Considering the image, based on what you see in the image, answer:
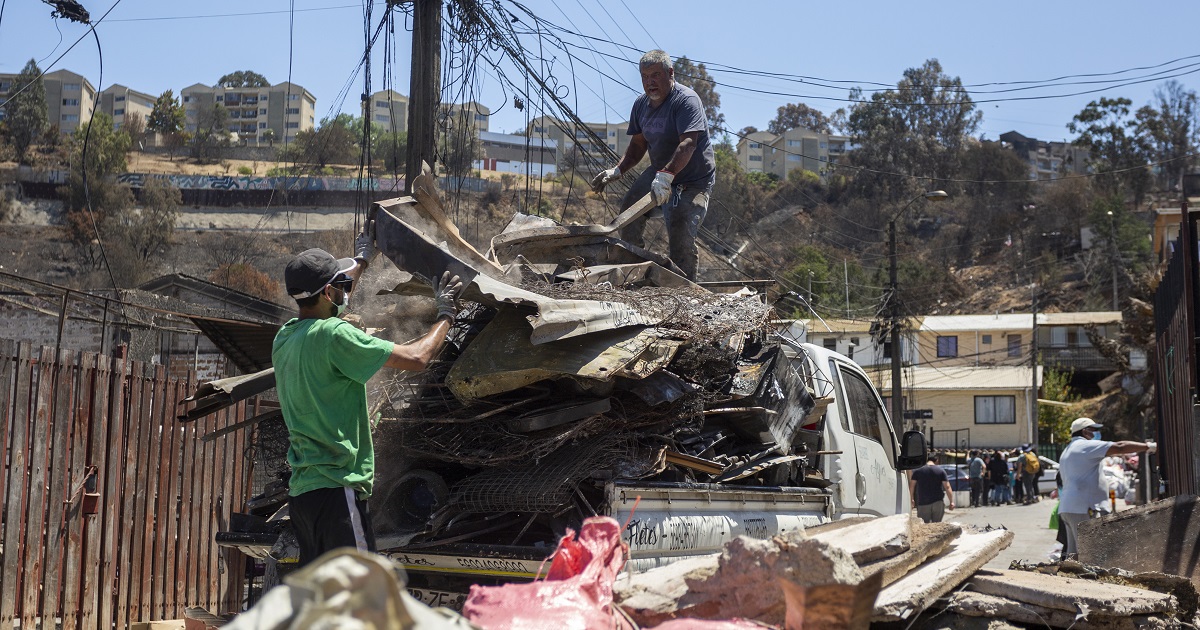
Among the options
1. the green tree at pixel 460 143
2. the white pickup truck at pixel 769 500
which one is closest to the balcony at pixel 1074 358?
the green tree at pixel 460 143

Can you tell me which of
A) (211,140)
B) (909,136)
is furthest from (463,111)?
(909,136)

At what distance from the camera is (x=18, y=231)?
56969mm

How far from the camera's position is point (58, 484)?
6539 mm

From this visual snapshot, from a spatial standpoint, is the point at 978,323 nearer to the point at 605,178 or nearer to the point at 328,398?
the point at 605,178

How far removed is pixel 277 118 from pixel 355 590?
372 ft

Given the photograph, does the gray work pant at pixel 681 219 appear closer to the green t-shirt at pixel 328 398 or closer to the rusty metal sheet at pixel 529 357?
the rusty metal sheet at pixel 529 357

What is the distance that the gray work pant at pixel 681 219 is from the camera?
23.6 ft

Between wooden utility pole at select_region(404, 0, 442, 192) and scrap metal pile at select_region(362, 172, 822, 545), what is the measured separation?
201 inches

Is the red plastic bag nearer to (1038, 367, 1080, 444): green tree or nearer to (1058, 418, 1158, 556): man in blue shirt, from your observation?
(1058, 418, 1158, 556): man in blue shirt

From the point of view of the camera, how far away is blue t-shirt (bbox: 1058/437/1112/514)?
29.5 feet

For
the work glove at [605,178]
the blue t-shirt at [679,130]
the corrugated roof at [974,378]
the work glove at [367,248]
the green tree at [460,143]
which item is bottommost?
the corrugated roof at [974,378]

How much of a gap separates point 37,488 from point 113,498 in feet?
2.44

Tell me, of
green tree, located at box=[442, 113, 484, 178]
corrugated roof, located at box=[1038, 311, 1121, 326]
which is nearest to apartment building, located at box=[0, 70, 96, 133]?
corrugated roof, located at box=[1038, 311, 1121, 326]

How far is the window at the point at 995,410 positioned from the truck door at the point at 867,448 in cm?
4528
